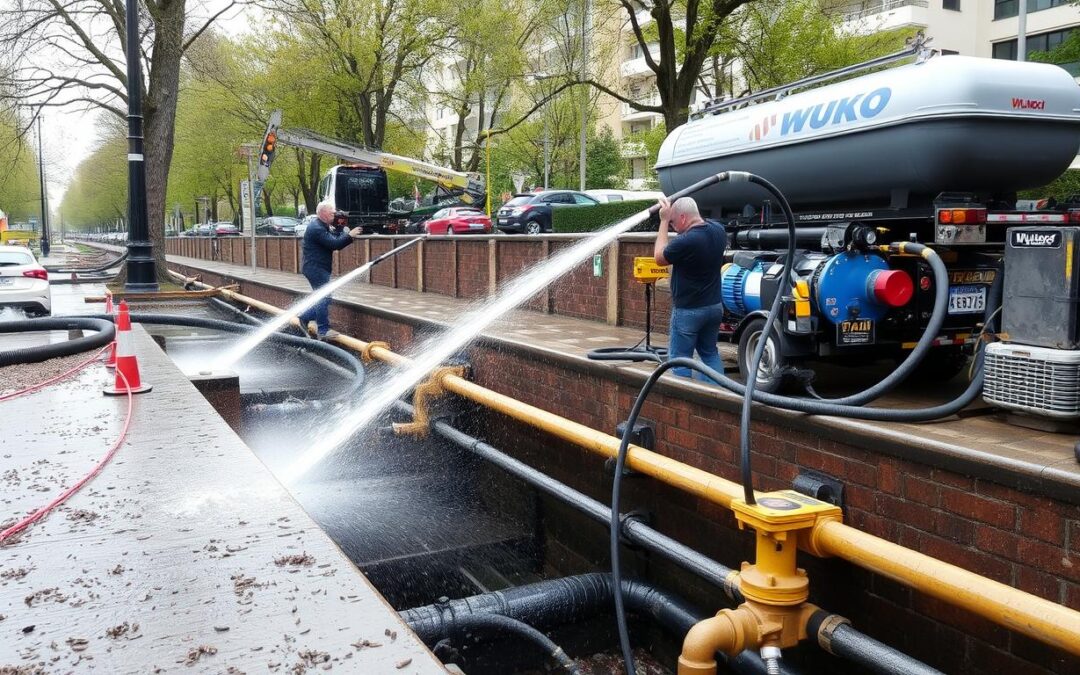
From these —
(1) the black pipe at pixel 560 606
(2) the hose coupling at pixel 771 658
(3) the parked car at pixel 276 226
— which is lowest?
(1) the black pipe at pixel 560 606

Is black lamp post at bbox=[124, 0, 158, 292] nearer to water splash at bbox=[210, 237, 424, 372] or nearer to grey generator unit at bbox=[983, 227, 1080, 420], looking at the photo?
water splash at bbox=[210, 237, 424, 372]

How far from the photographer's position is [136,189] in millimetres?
16406

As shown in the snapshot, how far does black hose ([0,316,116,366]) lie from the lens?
8453 millimetres

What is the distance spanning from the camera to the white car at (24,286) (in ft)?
53.6

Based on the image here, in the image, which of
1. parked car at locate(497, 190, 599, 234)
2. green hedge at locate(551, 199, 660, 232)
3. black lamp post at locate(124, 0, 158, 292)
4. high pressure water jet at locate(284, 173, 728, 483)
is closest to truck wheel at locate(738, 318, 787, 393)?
high pressure water jet at locate(284, 173, 728, 483)

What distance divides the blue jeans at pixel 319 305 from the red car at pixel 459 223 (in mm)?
14978

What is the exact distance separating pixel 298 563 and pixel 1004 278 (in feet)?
12.9

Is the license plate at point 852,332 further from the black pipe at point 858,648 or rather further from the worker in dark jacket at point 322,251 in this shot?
the worker in dark jacket at point 322,251

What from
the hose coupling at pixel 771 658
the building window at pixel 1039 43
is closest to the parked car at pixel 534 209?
the building window at pixel 1039 43

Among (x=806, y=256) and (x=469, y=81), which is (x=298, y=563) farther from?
(x=469, y=81)

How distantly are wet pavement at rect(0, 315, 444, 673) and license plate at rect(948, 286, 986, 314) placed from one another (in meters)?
4.15

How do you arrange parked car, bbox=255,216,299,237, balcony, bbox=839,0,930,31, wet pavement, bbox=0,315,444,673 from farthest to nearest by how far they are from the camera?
parked car, bbox=255,216,299,237, balcony, bbox=839,0,930,31, wet pavement, bbox=0,315,444,673

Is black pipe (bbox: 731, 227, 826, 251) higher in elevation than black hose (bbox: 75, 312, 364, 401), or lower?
higher

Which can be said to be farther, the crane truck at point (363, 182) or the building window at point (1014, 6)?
the building window at point (1014, 6)
